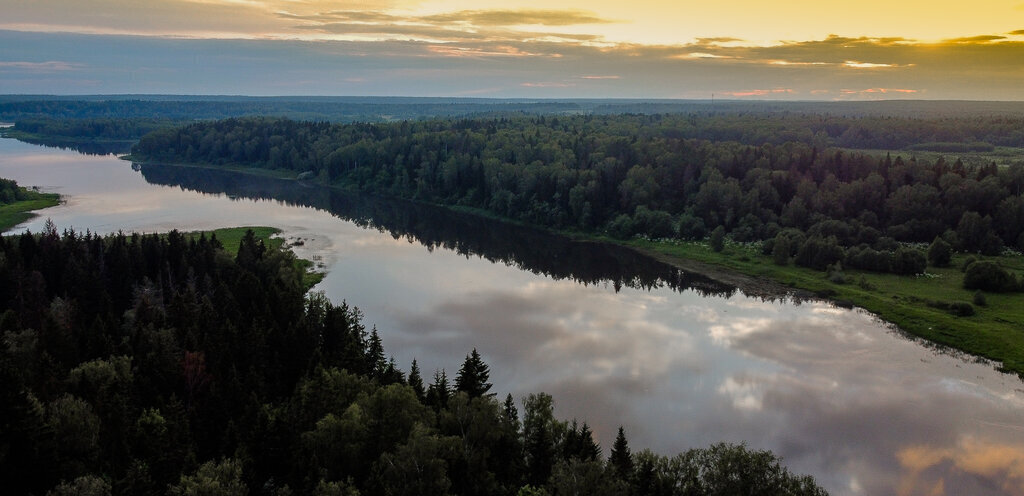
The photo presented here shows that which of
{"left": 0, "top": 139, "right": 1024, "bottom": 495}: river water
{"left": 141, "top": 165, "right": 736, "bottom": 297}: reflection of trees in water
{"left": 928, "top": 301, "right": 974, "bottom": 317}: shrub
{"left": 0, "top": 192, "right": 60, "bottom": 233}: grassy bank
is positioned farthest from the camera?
{"left": 0, "top": 192, "right": 60, "bottom": 233}: grassy bank

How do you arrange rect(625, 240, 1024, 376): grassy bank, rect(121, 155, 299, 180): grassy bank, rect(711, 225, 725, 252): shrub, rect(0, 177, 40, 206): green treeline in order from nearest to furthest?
rect(625, 240, 1024, 376): grassy bank, rect(711, 225, 725, 252): shrub, rect(0, 177, 40, 206): green treeline, rect(121, 155, 299, 180): grassy bank

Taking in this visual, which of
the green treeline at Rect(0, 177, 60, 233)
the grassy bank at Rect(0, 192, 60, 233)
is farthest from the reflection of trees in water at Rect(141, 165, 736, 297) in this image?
the green treeline at Rect(0, 177, 60, 233)

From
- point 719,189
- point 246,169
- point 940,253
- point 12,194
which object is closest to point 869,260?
point 940,253

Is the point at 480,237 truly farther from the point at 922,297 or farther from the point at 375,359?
the point at 375,359

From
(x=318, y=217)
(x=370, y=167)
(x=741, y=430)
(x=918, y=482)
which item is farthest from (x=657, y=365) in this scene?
(x=370, y=167)

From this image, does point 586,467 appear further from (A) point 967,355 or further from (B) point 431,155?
(B) point 431,155

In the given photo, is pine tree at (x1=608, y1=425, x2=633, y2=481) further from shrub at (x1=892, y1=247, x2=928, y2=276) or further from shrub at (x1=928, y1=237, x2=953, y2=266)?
shrub at (x1=928, y1=237, x2=953, y2=266)
